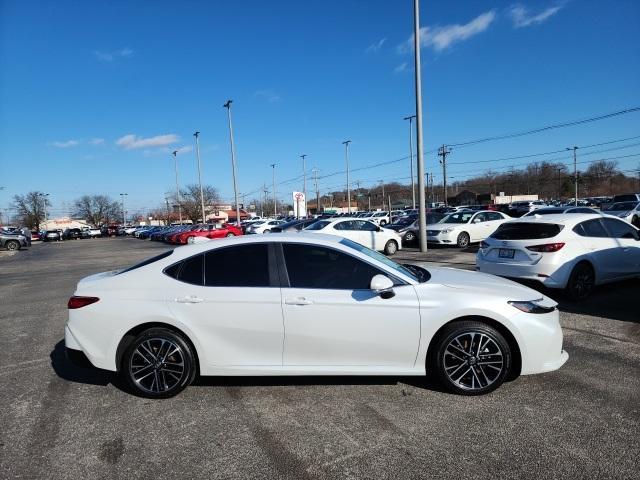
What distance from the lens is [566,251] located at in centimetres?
726

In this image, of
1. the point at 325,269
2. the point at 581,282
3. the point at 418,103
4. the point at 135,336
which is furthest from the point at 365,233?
the point at 135,336

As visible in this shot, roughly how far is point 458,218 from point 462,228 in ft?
2.99

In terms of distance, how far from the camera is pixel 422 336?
3.88 metres

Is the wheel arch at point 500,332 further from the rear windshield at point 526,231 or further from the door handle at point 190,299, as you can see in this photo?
the rear windshield at point 526,231

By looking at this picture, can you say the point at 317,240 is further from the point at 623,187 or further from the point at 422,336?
the point at 623,187

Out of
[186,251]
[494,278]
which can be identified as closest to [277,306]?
[186,251]

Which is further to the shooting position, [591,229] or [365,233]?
[365,233]

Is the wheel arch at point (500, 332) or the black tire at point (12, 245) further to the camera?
the black tire at point (12, 245)

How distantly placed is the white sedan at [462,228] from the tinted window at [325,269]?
14153 millimetres

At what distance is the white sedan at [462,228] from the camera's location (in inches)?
687

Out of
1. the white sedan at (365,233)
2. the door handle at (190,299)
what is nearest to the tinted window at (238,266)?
the door handle at (190,299)

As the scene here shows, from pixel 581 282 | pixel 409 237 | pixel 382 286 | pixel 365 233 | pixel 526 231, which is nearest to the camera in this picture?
pixel 382 286

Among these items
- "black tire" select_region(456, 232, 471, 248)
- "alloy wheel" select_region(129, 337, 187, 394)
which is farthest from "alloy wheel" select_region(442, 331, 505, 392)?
"black tire" select_region(456, 232, 471, 248)

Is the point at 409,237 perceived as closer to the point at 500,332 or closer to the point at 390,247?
the point at 390,247
